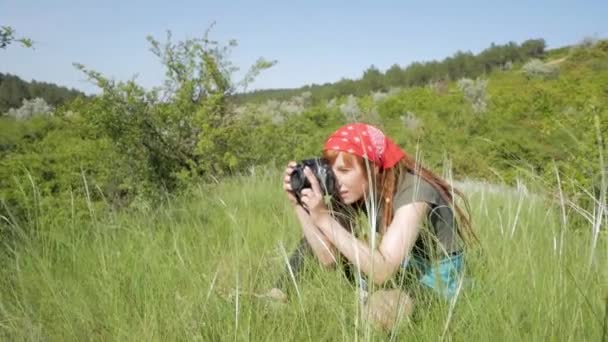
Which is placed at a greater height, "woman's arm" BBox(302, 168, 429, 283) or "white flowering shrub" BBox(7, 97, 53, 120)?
"white flowering shrub" BBox(7, 97, 53, 120)

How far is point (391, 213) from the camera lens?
2.02 m

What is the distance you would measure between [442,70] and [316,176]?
133 feet

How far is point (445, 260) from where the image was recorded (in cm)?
177

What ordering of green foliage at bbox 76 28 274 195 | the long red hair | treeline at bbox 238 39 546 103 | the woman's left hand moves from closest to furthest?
the woman's left hand < the long red hair < green foliage at bbox 76 28 274 195 < treeline at bbox 238 39 546 103

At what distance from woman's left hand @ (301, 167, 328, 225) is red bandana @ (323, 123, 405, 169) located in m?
0.18

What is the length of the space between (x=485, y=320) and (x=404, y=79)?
41708 millimetres

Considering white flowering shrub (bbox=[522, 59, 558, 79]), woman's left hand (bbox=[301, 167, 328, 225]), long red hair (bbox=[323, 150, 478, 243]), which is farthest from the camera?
white flowering shrub (bbox=[522, 59, 558, 79])

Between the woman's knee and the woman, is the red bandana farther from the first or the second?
the woman's knee

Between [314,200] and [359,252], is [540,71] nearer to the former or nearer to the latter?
[314,200]

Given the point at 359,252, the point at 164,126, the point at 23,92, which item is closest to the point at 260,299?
the point at 359,252

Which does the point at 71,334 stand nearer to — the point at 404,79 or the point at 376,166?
the point at 376,166

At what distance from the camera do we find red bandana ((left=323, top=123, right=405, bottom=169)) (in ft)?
6.31

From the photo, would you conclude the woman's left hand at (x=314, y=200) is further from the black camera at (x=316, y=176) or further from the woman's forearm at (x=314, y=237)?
the woman's forearm at (x=314, y=237)

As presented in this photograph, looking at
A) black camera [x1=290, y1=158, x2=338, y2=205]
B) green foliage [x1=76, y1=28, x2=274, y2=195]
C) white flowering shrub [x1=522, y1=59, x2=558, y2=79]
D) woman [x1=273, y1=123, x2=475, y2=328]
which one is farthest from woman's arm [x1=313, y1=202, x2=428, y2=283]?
white flowering shrub [x1=522, y1=59, x2=558, y2=79]
